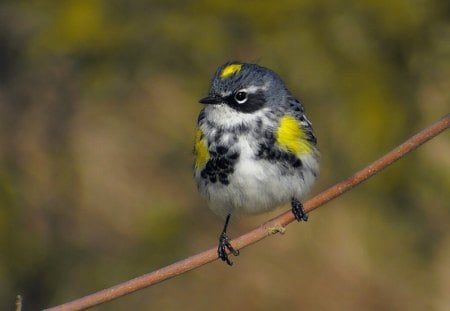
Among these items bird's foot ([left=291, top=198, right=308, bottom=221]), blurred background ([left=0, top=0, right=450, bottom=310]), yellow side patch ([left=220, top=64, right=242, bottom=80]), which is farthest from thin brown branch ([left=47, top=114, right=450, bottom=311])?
blurred background ([left=0, top=0, right=450, bottom=310])

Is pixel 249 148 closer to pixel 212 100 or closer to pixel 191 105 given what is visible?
pixel 212 100

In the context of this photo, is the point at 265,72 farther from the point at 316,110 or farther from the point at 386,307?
the point at 386,307

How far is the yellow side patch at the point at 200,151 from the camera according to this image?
21.0ft

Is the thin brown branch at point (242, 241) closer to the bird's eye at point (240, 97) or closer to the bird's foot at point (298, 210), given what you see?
the bird's foot at point (298, 210)

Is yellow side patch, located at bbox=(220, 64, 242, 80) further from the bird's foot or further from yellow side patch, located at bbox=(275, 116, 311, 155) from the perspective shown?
the bird's foot

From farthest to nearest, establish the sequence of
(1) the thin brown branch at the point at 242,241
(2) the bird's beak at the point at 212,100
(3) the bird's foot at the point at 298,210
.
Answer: (2) the bird's beak at the point at 212,100 → (3) the bird's foot at the point at 298,210 → (1) the thin brown branch at the point at 242,241

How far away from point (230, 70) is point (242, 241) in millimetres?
1884

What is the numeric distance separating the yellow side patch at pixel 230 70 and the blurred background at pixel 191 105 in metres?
1.48

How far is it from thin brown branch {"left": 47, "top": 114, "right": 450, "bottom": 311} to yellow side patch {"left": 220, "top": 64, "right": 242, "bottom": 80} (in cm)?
167

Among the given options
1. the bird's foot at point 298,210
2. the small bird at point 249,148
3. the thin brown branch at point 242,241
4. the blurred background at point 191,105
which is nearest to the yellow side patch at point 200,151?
the small bird at point 249,148

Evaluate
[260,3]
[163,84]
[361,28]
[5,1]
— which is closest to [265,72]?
[260,3]

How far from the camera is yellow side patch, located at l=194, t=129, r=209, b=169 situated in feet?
21.0

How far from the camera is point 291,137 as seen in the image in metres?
6.46

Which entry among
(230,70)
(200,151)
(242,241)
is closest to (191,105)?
(230,70)
